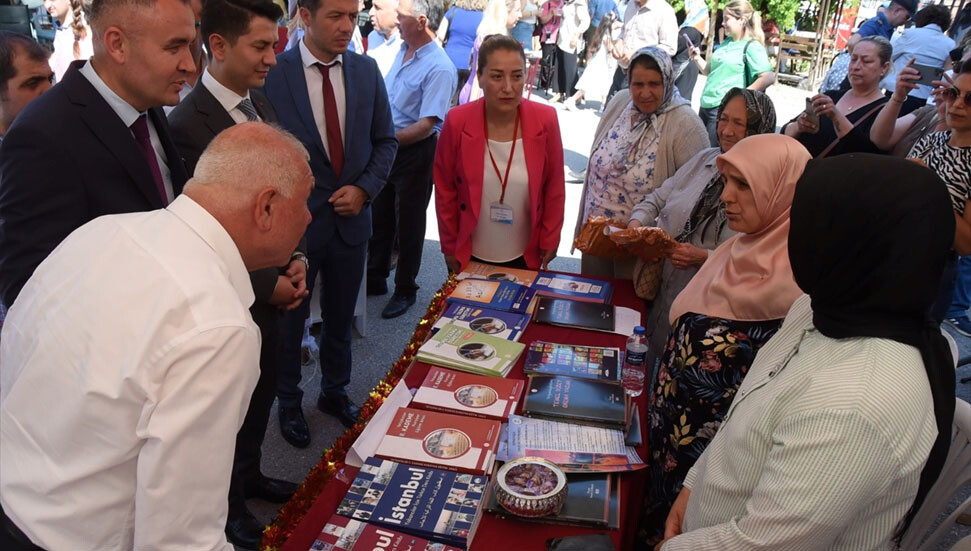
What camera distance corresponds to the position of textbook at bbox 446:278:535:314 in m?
2.38

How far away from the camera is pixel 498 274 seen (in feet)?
8.88

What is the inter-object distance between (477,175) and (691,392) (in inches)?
54.8

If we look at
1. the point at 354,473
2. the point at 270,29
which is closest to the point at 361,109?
the point at 270,29

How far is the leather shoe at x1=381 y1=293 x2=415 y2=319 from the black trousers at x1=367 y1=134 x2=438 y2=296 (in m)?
0.04

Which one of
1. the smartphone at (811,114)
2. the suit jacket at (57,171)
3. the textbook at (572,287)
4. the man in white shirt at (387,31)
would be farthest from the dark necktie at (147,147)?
the smartphone at (811,114)

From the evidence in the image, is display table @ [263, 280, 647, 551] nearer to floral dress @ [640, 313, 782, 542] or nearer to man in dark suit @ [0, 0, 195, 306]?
floral dress @ [640, 313, 782, 542]

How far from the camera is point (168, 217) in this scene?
1.14 meters

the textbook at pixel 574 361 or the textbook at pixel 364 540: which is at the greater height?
the textbook at pixel 364 540

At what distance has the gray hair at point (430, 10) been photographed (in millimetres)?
3672

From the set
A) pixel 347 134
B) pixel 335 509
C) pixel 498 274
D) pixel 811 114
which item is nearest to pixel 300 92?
pixel 347 134

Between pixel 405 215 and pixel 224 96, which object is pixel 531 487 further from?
pixel 405 215

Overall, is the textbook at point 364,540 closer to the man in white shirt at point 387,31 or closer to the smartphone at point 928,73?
the man in white shirt at point 387,31

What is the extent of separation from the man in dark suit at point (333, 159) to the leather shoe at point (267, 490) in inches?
13.3

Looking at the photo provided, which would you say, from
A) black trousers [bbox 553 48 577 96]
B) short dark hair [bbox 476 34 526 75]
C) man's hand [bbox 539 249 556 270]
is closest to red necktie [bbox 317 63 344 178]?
short dark hair [bbox 476 34 526 75]
